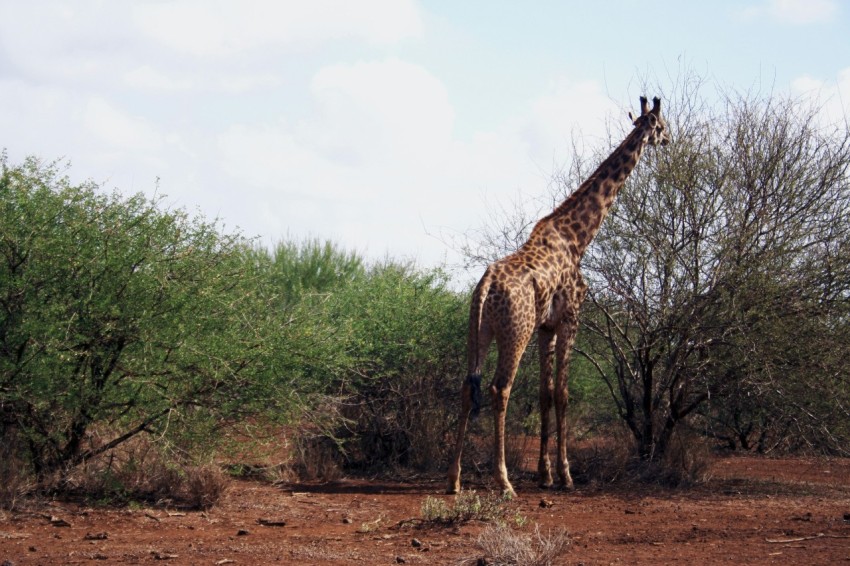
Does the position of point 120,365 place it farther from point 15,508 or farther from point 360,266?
point 360,266

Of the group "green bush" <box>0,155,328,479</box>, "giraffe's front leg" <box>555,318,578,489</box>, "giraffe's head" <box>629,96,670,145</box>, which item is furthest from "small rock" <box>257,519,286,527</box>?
"giraffe's head" <box>629,96,670,145</box>

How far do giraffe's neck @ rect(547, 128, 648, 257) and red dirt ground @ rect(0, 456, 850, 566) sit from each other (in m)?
2.81

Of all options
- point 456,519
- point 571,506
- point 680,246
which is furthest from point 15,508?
point 680,246

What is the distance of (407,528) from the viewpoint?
809 cm

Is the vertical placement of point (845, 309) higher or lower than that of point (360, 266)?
lower

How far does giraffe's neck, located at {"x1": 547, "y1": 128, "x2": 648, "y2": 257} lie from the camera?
11.0m

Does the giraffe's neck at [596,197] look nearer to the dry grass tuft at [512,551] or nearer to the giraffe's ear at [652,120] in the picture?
the giraffe's ear at [652,120]

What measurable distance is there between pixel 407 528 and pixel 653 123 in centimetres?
572

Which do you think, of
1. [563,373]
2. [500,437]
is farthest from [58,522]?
[563,373]

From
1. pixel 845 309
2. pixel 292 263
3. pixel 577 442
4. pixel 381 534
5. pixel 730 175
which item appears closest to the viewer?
pixel 381 534

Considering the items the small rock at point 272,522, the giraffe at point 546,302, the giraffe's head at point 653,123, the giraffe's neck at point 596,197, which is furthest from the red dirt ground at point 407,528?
the giraffe's head at point 653,123

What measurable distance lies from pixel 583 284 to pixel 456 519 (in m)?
3.67

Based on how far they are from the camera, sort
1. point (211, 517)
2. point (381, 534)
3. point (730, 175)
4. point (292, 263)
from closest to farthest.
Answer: point (381, 534), point (211, 517), point (730, 175), point (292, 263)

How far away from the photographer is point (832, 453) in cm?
1159
